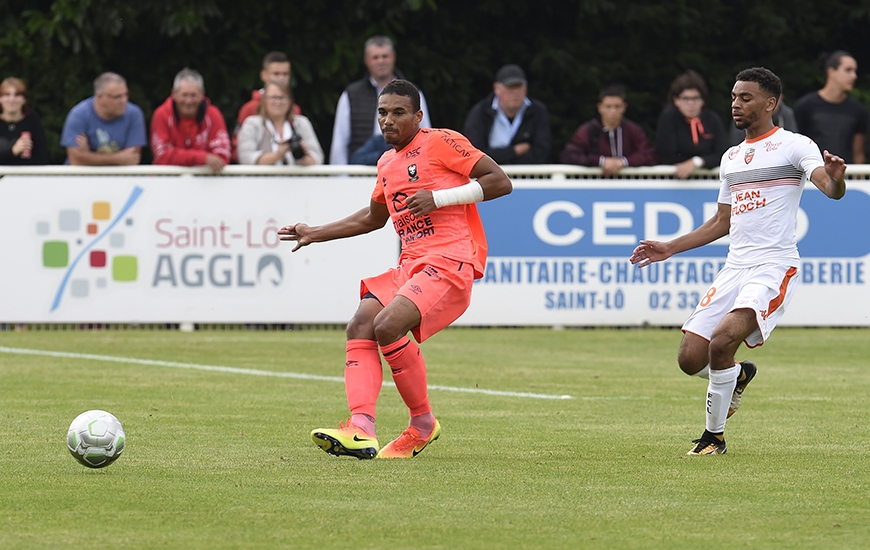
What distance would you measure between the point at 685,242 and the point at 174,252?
7.88 meters

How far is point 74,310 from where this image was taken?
15.6m

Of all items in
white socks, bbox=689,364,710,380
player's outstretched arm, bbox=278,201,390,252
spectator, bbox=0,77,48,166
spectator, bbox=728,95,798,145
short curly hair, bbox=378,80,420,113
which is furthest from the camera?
spectator, bbox=728,95,798,145

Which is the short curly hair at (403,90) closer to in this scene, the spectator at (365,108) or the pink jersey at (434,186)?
the pink jersey at (434,186)

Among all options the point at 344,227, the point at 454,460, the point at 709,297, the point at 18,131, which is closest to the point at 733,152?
the point at 709,297

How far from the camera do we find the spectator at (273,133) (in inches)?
622

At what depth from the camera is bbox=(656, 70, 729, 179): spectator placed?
16.2 m

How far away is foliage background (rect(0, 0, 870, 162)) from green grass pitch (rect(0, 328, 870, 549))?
6.44 meters

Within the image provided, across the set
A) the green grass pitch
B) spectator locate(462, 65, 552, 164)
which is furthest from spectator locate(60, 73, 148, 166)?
spectator locate(462, 65, 552, 164)

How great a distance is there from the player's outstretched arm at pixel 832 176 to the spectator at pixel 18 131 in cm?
1004

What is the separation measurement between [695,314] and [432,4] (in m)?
11.6

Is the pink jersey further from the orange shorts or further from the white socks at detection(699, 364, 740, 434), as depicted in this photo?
the white socks at detection(699, 364, 740, 434)

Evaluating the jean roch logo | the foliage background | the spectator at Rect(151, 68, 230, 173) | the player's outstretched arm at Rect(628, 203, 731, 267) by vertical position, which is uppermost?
the foliage background

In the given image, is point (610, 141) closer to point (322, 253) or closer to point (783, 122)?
point (783, 122)

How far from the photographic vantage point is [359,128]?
16.4 meters
